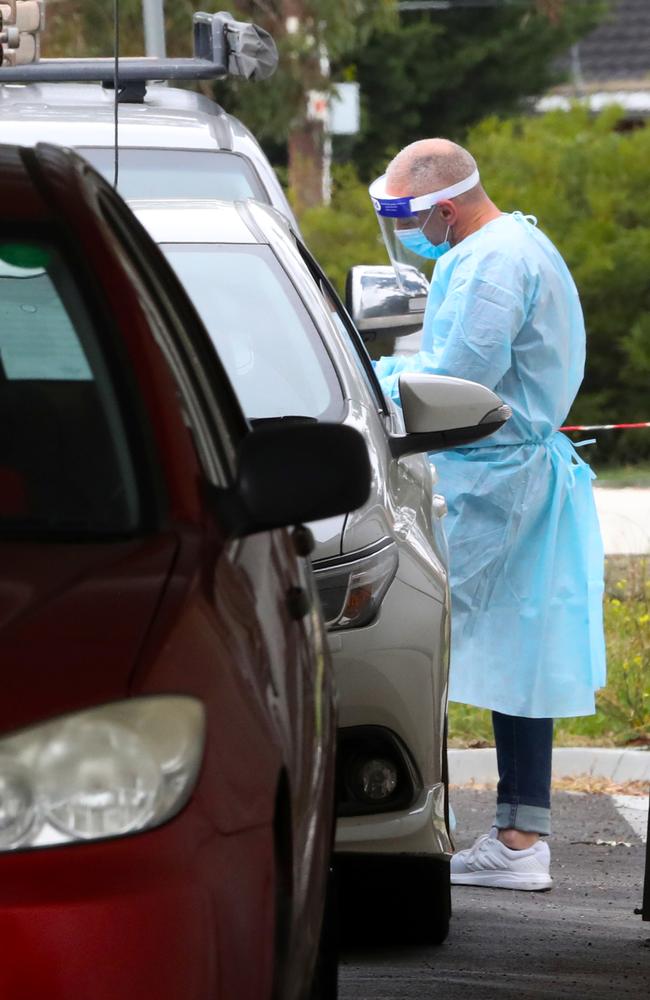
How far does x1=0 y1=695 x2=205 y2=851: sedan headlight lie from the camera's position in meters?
2.52

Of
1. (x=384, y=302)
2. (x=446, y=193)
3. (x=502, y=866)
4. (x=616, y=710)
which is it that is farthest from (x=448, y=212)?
(x=616, y=710)

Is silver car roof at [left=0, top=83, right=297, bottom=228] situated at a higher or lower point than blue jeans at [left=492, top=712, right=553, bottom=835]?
higher

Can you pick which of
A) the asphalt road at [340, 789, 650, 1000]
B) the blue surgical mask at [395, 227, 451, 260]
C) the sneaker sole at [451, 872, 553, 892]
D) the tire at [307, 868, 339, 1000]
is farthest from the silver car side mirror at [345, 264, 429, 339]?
the tire at [307, 868, 339, 1000]

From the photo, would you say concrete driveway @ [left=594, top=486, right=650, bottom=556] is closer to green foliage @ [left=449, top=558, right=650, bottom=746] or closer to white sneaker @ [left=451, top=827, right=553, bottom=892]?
green foliage @ [left=449, top=558, right=650, bottom=746]

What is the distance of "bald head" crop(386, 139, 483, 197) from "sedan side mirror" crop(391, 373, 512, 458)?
1337mm

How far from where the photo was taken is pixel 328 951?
3.89m

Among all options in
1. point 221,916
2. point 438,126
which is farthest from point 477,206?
point 438,126

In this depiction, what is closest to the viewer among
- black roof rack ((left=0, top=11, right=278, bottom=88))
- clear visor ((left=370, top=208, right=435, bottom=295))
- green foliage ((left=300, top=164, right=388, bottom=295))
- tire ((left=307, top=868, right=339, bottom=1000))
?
tire ((left=307, top=868, right=339, bottom=1000))

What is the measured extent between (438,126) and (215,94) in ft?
30.2

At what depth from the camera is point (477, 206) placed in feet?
21.7

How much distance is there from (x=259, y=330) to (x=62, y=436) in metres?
2.13

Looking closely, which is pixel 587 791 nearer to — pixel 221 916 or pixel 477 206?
pixel 477 206

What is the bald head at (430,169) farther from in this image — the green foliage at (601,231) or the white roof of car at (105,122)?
the green foliage at (601,231)

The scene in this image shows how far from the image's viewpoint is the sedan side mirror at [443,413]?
524cm
